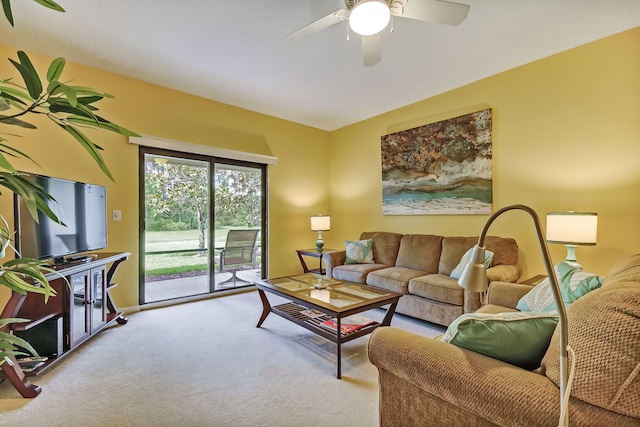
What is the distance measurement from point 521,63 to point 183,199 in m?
4.11

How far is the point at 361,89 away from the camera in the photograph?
11.8 feet

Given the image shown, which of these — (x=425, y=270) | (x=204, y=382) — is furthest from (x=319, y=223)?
(x=204, y=382)

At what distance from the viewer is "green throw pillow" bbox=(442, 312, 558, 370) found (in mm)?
1102

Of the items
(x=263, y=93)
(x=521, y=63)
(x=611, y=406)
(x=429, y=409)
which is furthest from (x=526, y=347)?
(x=263, y=93)

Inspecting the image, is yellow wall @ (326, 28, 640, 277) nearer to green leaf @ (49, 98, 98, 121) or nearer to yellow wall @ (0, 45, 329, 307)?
yellow wall @ (0, 45, 329, 307)

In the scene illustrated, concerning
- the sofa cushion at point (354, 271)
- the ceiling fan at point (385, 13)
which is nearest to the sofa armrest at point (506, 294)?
the sofa cushion at point (354, 271)

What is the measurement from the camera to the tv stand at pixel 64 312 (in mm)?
1827

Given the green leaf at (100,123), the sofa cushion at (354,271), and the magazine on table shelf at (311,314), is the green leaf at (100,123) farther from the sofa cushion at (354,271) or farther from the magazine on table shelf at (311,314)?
the sofa cushion at (354,271)

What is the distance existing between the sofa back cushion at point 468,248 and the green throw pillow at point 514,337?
205 cm

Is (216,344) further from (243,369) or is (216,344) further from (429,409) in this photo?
(429,409)

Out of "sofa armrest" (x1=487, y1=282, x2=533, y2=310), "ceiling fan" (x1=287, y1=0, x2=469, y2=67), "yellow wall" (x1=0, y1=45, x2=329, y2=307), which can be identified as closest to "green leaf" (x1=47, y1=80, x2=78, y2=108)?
"ceiling fan" (x1=287, y1=0, x2=469, y2=67)

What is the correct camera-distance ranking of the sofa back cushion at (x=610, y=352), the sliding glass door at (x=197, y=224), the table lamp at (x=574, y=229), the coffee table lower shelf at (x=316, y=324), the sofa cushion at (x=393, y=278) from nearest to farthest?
the sofa back cushion at (x=610, y=352) < the coffee table lower shelf at (x=316, y=324) < the table lamp at (x=574, y=229) < the sofa cushion at (x=393, y=278) < the sliding glass door at (x=197, y=224)

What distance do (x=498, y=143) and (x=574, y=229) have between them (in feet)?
4.24

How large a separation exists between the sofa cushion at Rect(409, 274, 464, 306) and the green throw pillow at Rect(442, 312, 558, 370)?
5.29ft
